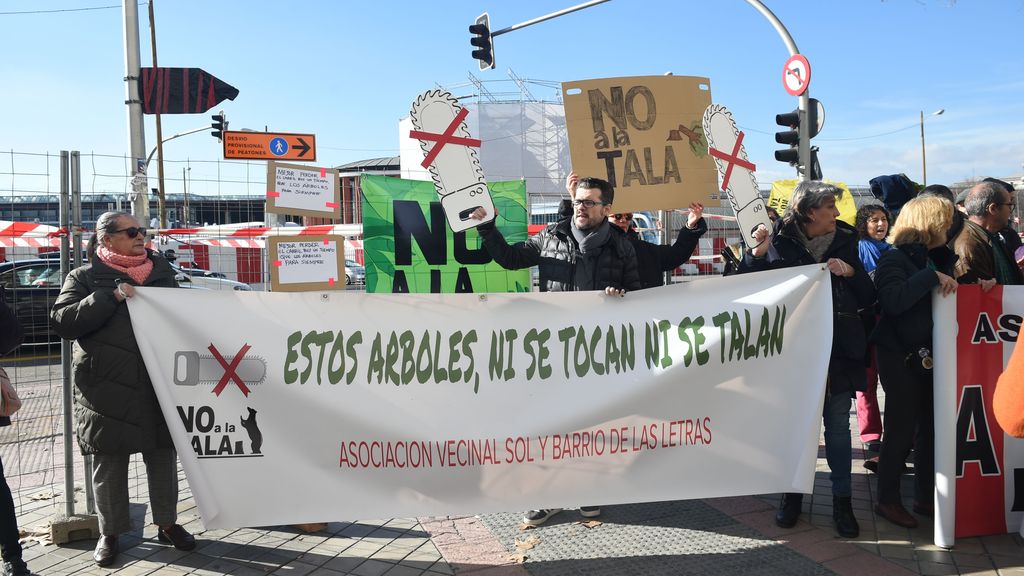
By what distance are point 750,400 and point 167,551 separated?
3.10 metres

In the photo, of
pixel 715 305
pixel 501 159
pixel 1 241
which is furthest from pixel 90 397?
pixel 501 159

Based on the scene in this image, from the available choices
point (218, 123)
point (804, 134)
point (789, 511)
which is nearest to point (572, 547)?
point (789, 511)

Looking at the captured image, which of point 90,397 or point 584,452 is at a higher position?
point 90,397

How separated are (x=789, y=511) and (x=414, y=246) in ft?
10.2

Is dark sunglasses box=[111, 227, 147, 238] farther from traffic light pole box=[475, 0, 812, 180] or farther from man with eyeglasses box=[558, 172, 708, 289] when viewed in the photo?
traffic light pole box=[475, 0, 812, 180]

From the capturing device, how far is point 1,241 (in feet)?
27.3

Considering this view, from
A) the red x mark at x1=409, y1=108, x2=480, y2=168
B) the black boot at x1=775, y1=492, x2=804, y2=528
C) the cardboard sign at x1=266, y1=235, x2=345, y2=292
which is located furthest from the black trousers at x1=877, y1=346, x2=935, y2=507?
the cardboard sign at x1=266, y1=235, x2=345, y2=292

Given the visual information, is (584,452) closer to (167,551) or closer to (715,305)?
(715,305)

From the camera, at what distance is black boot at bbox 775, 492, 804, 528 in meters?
4.34

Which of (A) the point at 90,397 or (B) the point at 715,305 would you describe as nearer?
(A) the point at 90,397

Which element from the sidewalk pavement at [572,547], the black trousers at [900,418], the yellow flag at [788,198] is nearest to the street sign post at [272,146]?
the sidewalk pavement at [572,547]

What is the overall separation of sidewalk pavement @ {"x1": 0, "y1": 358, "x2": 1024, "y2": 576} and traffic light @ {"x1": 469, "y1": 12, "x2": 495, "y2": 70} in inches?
513

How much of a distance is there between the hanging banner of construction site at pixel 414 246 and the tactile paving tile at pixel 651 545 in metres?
1.97

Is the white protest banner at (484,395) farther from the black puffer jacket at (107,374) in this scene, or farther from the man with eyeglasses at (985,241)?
the man with eyeglasses at (985,241)
